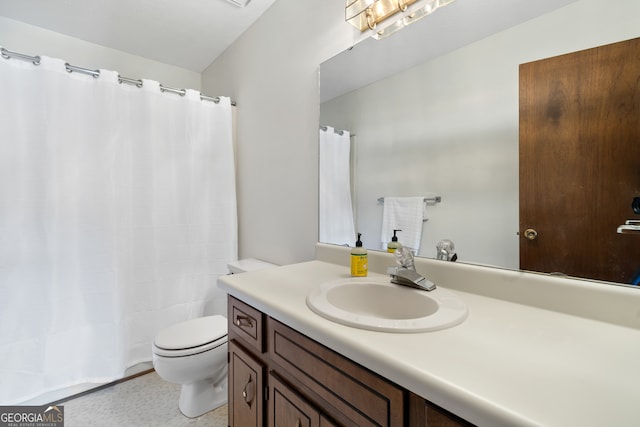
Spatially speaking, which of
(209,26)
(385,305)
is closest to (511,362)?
(385,305)

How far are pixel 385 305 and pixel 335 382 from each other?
0.38 m

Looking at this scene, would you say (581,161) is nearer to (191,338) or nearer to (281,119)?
(281,119)

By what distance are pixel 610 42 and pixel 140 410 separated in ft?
8.09

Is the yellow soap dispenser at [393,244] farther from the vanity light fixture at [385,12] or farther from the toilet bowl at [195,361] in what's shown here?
the toilet bowl at [195,361]

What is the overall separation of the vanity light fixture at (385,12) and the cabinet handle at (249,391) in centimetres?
145

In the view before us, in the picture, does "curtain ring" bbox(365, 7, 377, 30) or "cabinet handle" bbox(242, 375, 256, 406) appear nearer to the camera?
"cabinet handle" bbox(242, 375, 256, 406)

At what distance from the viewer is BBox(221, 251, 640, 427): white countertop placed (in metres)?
0.38

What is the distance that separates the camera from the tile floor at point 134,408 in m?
1.43

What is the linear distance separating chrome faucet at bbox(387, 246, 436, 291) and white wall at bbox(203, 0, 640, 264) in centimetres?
27

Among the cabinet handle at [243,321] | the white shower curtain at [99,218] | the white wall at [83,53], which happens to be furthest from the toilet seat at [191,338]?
the white wall at [83,53]

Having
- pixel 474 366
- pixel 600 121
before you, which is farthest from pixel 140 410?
pixel 600 121

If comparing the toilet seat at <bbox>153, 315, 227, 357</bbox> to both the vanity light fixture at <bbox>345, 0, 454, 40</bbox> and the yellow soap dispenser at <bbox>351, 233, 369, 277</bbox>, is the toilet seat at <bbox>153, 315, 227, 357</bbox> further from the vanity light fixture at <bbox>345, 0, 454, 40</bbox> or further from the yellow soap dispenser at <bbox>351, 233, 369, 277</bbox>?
the vanity light fixture at <bbox>345, 0, 454, 40</bbox>

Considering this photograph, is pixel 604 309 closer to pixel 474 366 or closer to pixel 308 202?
pixel 474 366

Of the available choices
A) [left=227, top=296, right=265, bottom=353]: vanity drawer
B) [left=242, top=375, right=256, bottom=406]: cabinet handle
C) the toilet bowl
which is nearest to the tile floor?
the toilet bowl
